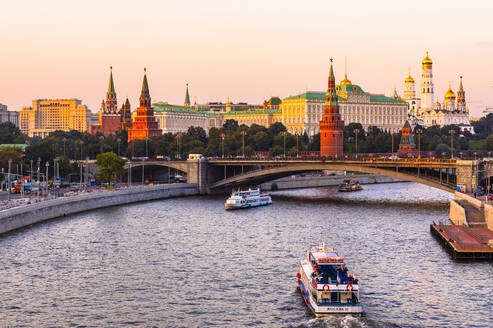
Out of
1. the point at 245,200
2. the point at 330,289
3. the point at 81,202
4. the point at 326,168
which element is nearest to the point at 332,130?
the point at 326,168

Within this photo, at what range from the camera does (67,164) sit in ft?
347

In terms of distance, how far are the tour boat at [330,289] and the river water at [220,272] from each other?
704 mm

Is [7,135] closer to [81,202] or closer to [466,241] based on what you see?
[81,202]

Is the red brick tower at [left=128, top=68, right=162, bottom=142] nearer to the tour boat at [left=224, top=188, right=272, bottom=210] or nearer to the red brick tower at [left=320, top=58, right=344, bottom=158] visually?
the red brick tower at [left=320, top=58, right=344, bottom=158]

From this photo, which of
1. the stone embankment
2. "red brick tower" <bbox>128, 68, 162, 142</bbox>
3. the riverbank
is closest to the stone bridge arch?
the riverbank

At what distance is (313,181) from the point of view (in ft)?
386

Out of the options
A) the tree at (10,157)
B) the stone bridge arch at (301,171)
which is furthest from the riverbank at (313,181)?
the tree at (10,157)

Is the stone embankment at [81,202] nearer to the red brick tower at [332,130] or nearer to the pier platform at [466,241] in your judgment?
the pier platform at [466,241]

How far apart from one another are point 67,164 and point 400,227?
57.6 m

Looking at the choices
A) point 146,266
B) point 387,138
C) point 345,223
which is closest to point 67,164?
point 345,223

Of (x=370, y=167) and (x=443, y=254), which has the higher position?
(x=370, y=167)

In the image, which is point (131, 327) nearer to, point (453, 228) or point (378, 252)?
point (378, 252)

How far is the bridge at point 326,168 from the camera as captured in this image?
7700 cm

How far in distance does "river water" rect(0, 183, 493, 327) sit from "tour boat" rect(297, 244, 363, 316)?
27.7 inches
